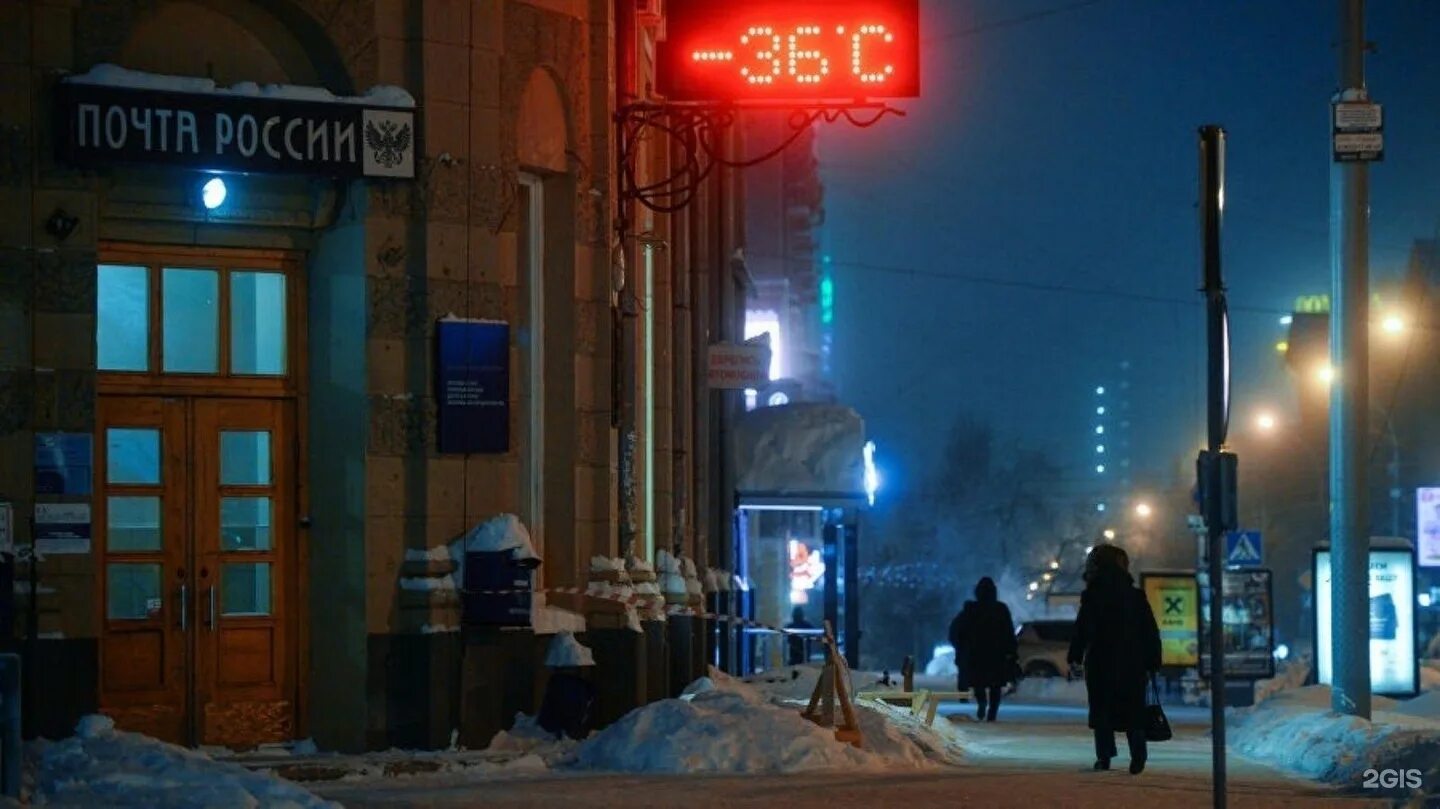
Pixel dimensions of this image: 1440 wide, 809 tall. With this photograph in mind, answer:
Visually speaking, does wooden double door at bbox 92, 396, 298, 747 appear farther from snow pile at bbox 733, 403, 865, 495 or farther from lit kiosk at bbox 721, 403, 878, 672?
snow pile at bbox 733, 403, 865, 495

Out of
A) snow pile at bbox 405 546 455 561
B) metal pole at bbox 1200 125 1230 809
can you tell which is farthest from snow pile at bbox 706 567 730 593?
metal pole at bbox 1200 125 1230 809

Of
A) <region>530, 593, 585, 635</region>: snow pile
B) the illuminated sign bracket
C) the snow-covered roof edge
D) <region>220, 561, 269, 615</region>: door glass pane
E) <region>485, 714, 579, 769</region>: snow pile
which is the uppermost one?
the illuminated sign bracket

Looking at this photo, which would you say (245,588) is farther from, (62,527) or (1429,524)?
(1429,524)

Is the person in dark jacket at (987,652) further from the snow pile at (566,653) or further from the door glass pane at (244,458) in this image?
the door glass pane at (244,458)

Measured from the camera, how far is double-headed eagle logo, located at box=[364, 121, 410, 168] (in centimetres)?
1567

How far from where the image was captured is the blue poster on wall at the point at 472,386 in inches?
631

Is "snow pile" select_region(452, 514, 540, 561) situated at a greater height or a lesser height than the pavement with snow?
greater

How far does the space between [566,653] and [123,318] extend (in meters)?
4.26

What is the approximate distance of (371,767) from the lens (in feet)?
48.2

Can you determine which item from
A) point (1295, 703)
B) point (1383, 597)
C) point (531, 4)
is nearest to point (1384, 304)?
point (1383, 597)

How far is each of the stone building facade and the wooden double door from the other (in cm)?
2

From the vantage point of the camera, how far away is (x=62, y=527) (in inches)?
575

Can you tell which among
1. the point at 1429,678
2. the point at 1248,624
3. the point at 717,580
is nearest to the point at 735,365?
the point at 717,580

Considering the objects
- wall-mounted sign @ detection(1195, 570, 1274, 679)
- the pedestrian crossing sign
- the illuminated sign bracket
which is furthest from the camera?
the pedestrian crossing sign
